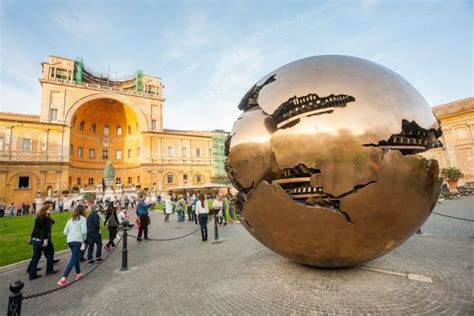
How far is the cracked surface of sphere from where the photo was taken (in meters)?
3.38

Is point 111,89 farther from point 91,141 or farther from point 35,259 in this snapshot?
point 35,259

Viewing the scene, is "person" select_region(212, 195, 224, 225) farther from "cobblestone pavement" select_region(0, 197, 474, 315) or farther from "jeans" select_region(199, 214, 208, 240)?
"cobblestone pavement" select_region(0, 197, 474, 315)

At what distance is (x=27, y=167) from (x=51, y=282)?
144ft

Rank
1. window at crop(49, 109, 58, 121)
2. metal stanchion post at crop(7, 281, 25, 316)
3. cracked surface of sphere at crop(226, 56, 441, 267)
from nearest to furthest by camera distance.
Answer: metal stanchion post at crop(7, 281, 25, 316)
cracked surface of sphere at crop(226, 56, 441, 267)
window at crop(49, 109, 58, 121)

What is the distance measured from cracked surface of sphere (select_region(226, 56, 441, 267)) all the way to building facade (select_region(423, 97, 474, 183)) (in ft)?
125

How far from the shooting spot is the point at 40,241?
20.4 feet

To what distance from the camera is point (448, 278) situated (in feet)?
14.6

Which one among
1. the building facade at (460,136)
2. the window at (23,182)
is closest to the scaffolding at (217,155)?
the window at (23,182)

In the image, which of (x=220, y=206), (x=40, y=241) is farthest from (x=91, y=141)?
(x=40, y=241)

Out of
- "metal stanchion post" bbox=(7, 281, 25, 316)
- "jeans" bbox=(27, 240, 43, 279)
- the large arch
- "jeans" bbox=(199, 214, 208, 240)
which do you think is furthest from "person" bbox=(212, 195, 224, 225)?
the large arch

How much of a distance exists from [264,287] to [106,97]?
50.8 meters

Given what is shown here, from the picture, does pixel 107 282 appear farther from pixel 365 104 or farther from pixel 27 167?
pixel 27 167

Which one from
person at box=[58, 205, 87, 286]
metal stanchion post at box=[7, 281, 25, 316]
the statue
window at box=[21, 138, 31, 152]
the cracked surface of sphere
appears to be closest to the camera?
metal stanchion post at box=[7, 281, 25, 316]

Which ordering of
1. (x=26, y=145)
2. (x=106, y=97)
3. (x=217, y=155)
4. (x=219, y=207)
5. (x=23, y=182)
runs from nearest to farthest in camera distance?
(x=219, y=207) → (x=23, y=182) → (x=26, y=145) → (x=106, y=97) → (x=217, y=155)
